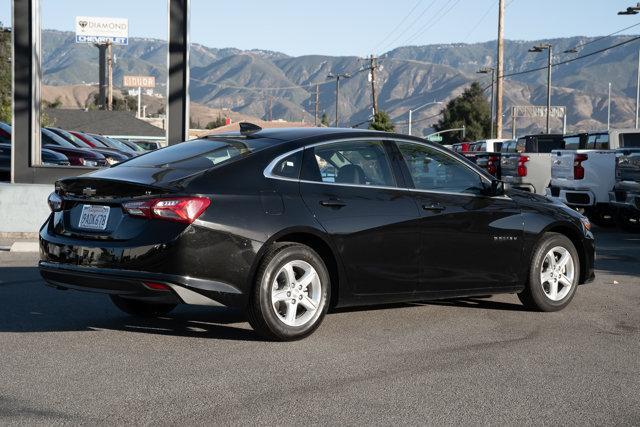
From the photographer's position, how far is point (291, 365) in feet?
21.2

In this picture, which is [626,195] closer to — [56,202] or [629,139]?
[629,139]

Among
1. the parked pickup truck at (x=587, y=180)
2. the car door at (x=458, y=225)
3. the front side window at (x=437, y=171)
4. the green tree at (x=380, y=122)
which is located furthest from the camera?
the green tree at (x=380, y=122)

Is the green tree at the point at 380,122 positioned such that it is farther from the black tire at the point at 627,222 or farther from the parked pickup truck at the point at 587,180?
the black tire at the point at 627,222

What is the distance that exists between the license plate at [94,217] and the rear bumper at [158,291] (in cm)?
30

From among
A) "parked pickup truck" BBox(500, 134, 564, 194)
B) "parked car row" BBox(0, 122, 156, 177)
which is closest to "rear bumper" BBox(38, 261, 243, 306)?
"parked car row" BBox(0, 122, 156, 177)

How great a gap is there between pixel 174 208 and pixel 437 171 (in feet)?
8.34

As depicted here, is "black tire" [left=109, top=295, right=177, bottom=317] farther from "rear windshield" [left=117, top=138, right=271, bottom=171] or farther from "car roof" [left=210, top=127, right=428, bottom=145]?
"car roof" [left=210, top=127, right=428, bottom=145]

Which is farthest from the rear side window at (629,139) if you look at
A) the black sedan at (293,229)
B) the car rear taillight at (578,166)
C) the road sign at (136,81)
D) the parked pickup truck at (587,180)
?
the road sign at (136,81)

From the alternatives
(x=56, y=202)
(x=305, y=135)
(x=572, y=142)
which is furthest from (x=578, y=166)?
(x=56, y=202)

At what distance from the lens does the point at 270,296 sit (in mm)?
7031

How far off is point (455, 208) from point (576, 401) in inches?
109

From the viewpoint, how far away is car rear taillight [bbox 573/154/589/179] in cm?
1861

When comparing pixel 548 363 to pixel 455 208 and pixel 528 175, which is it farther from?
pixel 528 175

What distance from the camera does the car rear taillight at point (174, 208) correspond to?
265 inches
